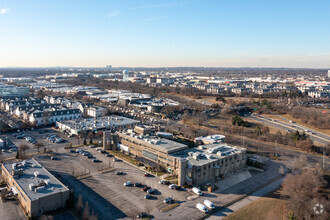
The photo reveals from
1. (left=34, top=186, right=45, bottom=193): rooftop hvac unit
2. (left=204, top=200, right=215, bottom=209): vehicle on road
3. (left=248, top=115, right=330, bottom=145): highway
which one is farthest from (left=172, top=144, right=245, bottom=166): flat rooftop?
(left=248, top=115, right=330, bottom=145): highway

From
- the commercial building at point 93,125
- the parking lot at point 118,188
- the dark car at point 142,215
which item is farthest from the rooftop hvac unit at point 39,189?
the commercial building at point 93,125

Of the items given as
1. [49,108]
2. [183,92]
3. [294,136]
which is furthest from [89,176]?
[183,92]

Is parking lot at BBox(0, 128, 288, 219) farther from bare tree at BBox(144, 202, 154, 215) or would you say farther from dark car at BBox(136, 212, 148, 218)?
dark car at BBox(136, 212, 148, 218)

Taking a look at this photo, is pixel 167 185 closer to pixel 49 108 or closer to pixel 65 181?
pixel 65 181

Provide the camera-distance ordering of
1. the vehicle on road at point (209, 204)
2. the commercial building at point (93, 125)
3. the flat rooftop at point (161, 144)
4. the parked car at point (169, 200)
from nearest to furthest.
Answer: the vehicle on road at point (209, 204), the parked car at point (169, 200), the flat rooftop at point (161, 144), the commercial building at point (93, 125)

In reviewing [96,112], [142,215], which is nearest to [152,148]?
[142,215]

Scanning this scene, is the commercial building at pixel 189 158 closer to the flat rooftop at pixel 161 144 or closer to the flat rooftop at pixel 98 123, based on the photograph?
the flat rooftop at pixel 161 144
